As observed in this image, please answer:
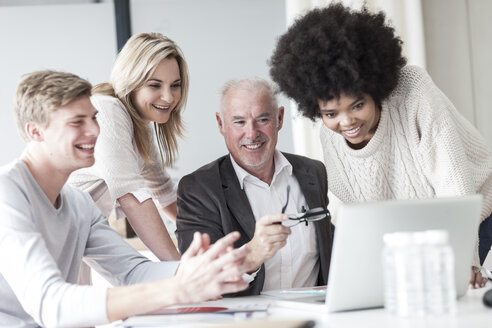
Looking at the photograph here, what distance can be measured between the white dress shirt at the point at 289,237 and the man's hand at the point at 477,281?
0.74m

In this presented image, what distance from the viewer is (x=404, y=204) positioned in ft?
4.43

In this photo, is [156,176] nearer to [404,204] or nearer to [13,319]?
[13,319]

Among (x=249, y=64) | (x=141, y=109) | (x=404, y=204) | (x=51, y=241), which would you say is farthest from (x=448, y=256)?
(x=249, y=64)

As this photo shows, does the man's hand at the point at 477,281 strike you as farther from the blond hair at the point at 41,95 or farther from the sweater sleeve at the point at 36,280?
the blond hair at the point at 41,95

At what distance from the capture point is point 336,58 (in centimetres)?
193

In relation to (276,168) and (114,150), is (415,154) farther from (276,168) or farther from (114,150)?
(114,150)

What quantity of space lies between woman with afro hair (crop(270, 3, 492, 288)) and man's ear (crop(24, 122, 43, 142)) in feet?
2.56

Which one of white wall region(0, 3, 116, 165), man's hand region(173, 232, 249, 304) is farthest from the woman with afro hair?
white wall region(0, 3, 116, 165)

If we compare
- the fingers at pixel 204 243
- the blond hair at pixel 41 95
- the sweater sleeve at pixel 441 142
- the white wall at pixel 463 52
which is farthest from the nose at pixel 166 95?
the white wall at pixel 463 52

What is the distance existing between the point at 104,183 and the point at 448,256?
1556mm

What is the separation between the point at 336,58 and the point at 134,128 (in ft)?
3.10

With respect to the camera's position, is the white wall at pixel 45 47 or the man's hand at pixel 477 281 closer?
the man's hand at pixel 477 281

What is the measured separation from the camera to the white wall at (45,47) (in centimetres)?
404

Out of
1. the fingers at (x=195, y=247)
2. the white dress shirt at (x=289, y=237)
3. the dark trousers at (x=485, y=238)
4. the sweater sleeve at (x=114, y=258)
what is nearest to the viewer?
the fingers at (x=195, y=247)
